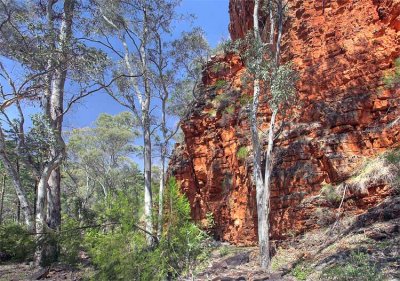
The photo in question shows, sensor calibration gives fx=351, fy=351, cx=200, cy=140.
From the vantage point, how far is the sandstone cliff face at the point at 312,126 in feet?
37.6

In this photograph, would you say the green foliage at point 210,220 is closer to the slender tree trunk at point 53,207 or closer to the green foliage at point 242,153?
the green foliage at point 242,153

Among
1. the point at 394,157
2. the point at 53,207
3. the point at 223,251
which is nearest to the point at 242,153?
the point at 223,251

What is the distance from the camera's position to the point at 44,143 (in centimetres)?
834

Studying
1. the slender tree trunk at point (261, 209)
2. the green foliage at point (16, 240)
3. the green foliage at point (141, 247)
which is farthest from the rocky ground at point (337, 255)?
the green foliage at point (16, 240)

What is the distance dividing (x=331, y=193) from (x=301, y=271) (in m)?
3.41

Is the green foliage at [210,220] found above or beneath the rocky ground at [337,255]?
above

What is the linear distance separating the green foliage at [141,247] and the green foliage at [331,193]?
5942 mm

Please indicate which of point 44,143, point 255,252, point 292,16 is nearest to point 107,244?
point 44,143

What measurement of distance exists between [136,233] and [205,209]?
1015 centimetres

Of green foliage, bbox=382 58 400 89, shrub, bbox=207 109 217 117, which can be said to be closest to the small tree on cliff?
green foliage, bbox=382 58 400 89

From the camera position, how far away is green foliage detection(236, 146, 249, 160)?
1440 centimetres

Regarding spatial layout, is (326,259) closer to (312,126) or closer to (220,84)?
(312,126)

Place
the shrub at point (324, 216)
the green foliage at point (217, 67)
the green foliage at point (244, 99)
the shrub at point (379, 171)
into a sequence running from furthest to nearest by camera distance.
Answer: the green foliage at point (217, 67)
the green foliage at point (244, 99)
the shrub at point (324, 216)
the shrub at point (379, 171)

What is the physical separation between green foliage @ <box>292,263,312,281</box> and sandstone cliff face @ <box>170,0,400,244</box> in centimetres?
246
